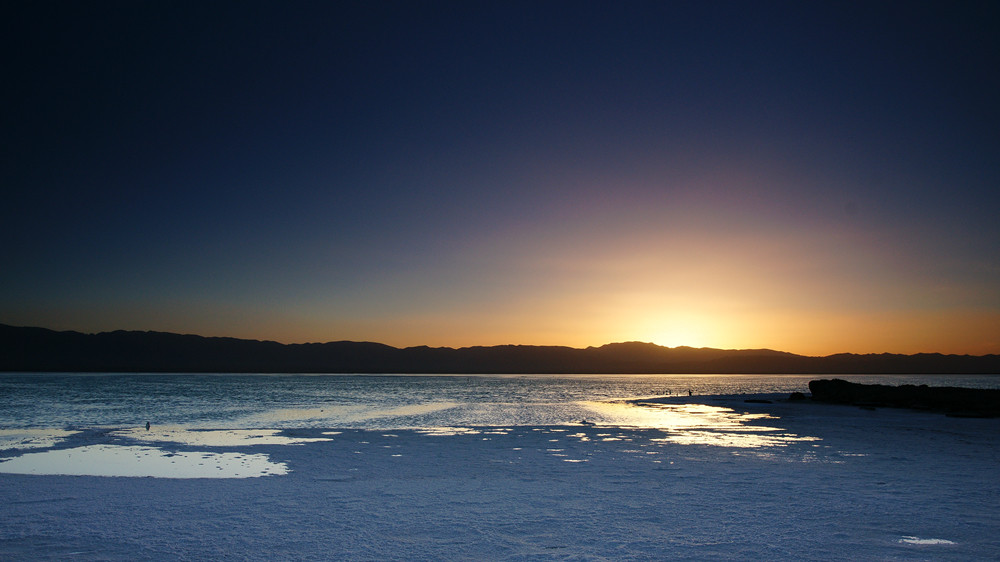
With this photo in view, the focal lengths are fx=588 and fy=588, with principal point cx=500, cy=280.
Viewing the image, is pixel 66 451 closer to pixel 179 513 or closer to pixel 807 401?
pixel 179 513

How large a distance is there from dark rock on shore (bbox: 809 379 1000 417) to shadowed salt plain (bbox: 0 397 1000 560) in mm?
17315

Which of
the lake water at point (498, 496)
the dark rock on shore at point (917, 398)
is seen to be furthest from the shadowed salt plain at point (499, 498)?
the dark rock on shore at point (917, 398)

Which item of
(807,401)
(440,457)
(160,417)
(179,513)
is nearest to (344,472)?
(440,457)

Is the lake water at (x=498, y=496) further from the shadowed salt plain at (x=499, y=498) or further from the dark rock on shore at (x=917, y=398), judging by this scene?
the dark rock on shore at (x=917, y=398)

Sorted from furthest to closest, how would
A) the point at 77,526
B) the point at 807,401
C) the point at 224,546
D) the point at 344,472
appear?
the point at 807,401, the point at 344,472, the point at 77,526, the point at 224,546

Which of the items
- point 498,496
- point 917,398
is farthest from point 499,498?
point 917,398

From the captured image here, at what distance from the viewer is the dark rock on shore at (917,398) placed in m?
32.2

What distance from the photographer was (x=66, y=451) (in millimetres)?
15836

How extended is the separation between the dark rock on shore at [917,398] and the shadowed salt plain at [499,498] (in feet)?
56.8

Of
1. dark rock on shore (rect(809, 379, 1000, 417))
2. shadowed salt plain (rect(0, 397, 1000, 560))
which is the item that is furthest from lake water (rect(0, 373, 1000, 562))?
dark rock on shore (rect(809, 379, 1000, 417))

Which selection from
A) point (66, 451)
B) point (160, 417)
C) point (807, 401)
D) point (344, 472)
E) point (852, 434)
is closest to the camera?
point (344, 472)

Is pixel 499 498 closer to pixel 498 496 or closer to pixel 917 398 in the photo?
pixel 498 496

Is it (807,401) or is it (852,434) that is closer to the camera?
(852,434)

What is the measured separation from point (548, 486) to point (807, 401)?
128ft
